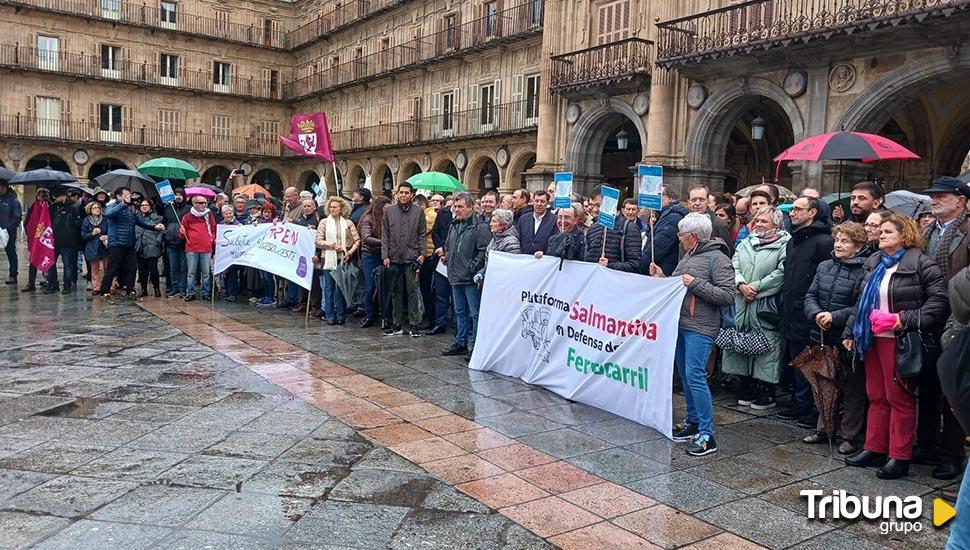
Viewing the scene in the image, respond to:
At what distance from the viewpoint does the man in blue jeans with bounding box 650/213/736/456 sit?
5227 mm

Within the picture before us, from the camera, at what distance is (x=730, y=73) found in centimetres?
1605

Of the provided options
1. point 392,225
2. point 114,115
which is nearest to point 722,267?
point 392,225

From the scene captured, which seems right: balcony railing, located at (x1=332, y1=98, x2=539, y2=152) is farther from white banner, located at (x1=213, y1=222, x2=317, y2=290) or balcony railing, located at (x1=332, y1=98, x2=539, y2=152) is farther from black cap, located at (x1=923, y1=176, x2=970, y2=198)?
black cap, located at (x1=923, y1=176, x2=970, y2=198)

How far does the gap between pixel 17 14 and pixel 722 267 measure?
3788 cm

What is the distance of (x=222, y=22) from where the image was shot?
39469 mm

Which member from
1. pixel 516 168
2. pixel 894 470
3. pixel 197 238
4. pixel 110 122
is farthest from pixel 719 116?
pixel 110 122

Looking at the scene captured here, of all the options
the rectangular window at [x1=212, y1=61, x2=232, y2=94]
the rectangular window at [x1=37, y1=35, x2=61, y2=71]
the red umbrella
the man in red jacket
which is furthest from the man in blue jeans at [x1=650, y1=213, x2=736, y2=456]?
the rectangular window at [x1=212, y1=61, x2=232, y2=94]

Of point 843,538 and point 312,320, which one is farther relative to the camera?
point 312,320

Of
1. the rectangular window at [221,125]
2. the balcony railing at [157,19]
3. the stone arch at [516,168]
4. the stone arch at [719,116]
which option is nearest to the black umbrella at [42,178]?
the stone arch at [719,116]

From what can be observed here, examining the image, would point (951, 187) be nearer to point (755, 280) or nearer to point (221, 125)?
point (755, 280)

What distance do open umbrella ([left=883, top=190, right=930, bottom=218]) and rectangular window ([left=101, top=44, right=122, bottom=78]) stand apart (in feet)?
121

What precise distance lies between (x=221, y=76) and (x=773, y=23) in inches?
1239

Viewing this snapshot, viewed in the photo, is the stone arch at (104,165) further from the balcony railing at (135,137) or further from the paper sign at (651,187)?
the paper sign at (651,187)

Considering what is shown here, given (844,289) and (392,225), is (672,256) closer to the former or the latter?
(844,289)
